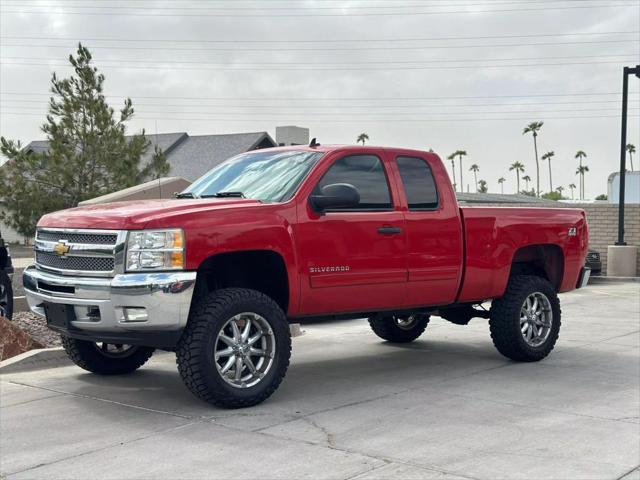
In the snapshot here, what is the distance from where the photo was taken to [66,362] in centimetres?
920

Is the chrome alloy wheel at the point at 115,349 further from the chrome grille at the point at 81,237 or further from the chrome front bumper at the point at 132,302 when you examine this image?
the chrome front bumper at the point at 132,302

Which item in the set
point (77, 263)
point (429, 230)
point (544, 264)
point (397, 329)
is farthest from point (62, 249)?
point (544, 264)

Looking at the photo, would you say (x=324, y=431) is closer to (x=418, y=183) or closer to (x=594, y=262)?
(x=418, y=183)

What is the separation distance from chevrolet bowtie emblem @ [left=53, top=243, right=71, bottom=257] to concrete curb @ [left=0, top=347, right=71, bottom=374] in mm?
2099

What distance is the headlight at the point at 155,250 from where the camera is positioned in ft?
22.0

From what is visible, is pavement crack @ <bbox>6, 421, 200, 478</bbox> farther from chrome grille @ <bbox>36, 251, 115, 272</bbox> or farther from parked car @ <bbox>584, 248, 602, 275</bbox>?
parked car @ <bbox>584, 248, 602, 275</bbox>

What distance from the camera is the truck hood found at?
6738mm

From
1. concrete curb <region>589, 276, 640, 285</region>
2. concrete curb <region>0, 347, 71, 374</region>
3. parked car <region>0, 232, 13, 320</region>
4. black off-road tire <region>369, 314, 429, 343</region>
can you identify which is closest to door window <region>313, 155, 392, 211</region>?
black off-road tire <region>369, 314, 429, 343</region>

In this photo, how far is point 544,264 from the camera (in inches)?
393

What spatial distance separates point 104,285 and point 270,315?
51.3 inches

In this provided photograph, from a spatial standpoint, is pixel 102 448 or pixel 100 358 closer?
pixel 102 448

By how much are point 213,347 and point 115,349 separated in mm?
1975

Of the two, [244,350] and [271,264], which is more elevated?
[271,264]

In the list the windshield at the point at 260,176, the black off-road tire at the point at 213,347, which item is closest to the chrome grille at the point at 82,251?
the black off-road tire at the point at 213,347
